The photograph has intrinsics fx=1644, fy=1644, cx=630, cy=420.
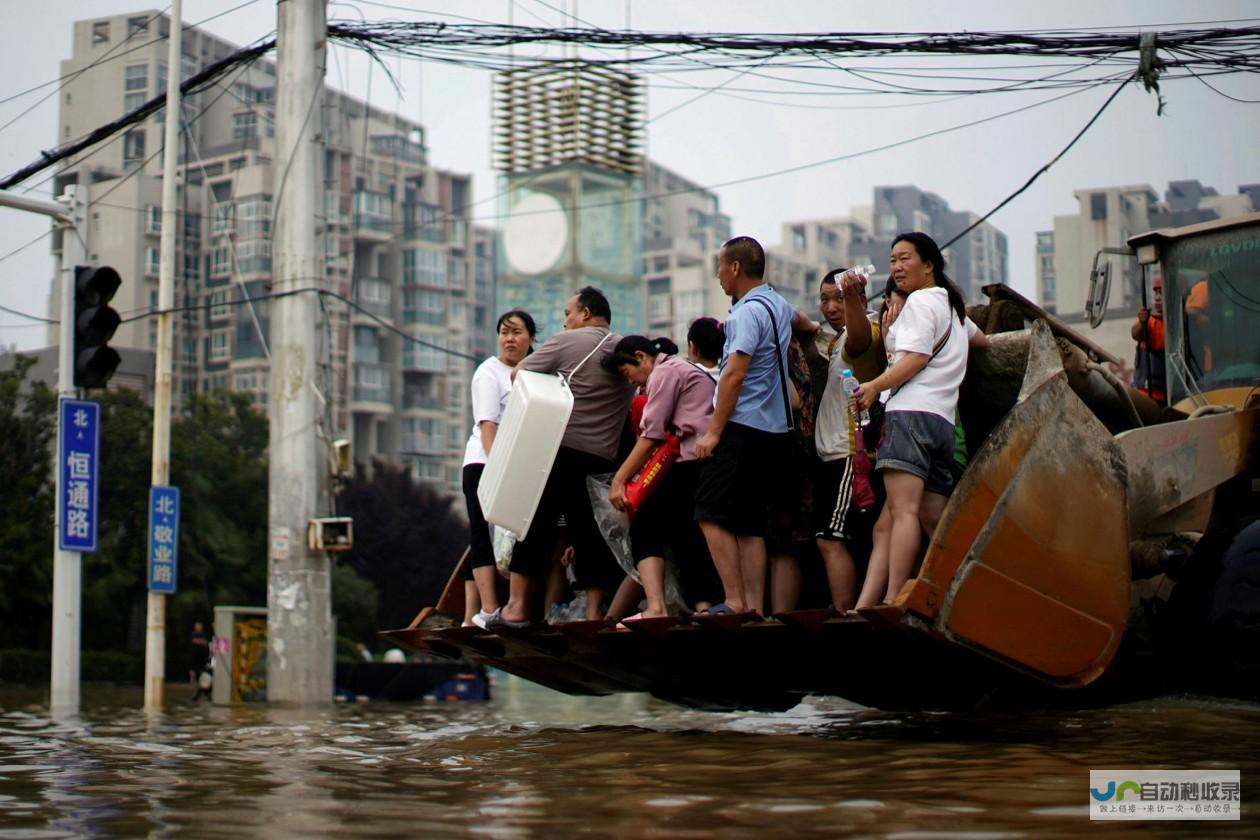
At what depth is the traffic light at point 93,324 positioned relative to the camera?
14578 millimetres

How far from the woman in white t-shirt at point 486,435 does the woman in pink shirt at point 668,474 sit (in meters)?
1.08

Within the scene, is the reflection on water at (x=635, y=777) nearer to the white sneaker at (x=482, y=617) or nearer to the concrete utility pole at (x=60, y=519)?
the white sneaker at (x=482, y=617)

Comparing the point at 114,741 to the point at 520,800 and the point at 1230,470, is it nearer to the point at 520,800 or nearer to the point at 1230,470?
the point at 520,800

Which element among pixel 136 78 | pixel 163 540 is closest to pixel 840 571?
pixel 163 540

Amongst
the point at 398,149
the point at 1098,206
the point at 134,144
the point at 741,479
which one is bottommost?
the point at 741,479

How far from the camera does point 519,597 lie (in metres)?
8.54

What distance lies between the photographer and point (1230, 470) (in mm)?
8250

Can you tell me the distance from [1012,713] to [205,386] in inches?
3493

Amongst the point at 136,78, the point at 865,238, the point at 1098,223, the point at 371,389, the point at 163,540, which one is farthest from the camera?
the point at 865,238

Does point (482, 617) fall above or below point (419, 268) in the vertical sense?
below
